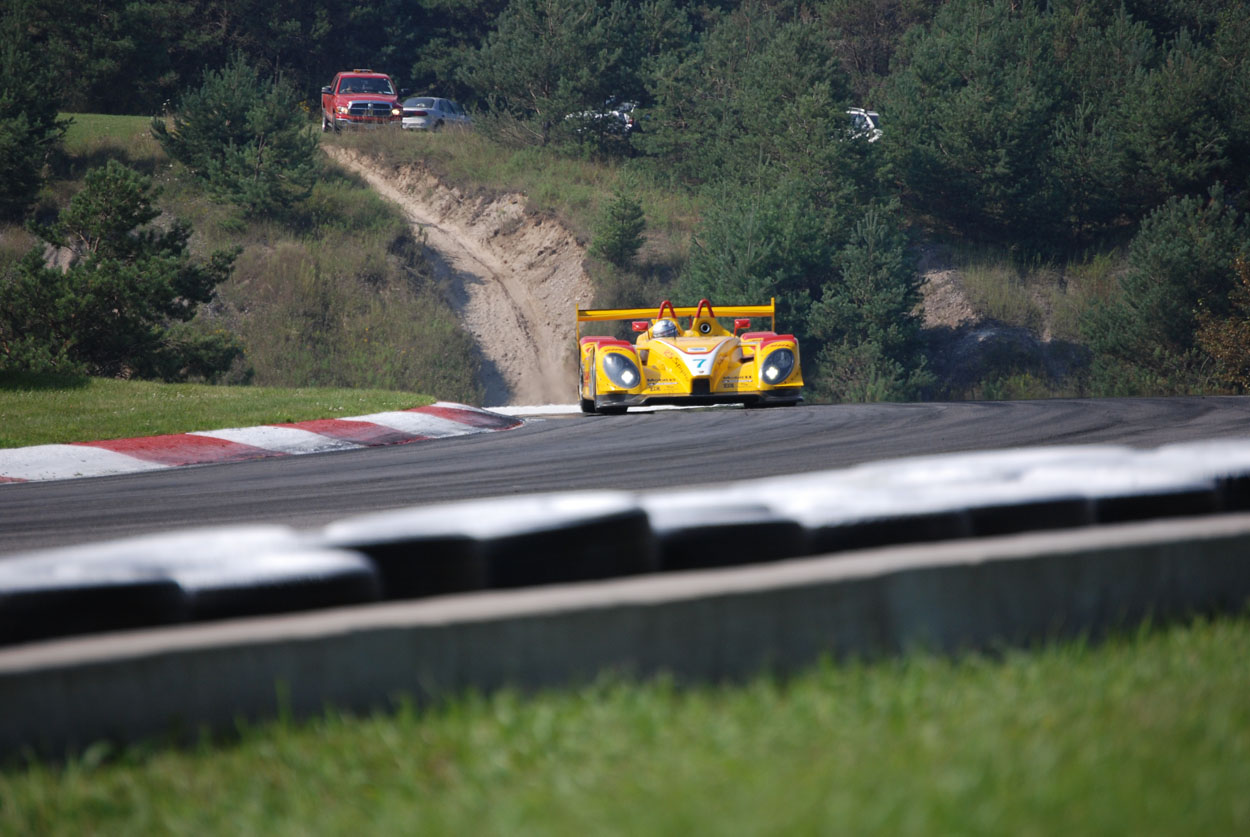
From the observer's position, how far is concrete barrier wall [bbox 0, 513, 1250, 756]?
2.32 meters

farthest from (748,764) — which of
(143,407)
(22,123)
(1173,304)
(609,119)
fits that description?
(609,119)

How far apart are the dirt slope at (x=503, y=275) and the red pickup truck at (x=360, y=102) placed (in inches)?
69.3

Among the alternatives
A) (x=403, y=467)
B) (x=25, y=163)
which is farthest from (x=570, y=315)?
(x=403, y=467)

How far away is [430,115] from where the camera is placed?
138 feet

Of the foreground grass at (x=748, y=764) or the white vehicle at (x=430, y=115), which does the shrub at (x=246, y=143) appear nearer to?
the white vehicle at (x=430, y=115)

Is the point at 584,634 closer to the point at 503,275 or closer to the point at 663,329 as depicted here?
the point at 663,329

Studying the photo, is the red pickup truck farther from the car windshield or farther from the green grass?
the green grass

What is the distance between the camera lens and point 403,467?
26.9 ft

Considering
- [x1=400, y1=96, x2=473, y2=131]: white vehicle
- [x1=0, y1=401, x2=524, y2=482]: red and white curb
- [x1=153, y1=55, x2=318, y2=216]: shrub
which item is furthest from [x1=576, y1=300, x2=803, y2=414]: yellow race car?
[x1=400, y1=96, x2=473, y2=131]: white vehicle

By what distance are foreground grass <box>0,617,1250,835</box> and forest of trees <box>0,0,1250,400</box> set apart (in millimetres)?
26905

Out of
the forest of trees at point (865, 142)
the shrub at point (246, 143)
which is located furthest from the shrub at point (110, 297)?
the forest of trees at point (865, 142)

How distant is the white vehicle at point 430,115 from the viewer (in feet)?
136

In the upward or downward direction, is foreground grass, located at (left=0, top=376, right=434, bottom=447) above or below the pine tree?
below

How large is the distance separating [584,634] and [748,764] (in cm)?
56
